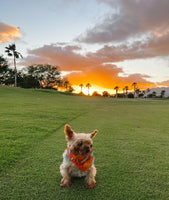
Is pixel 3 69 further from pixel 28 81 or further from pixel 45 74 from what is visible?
pixel 45 74

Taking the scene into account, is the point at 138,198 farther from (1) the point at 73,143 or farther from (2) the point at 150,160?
(2) the point at 150,160

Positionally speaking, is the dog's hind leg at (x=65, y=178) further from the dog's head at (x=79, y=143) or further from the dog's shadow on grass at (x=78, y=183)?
the dog's head at (x=79, y=143)

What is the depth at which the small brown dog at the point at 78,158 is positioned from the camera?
8.75 ft

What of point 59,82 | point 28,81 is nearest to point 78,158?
point 28,81

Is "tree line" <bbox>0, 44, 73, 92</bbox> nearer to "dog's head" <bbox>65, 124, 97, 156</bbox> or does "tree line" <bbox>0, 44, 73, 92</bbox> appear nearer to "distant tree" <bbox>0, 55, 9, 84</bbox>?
"distant tree" <bbox>0, 55, 9, 84</bbox>

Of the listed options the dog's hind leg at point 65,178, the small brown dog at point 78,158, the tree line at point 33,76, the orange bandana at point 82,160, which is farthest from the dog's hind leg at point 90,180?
the tree line at point 33,76

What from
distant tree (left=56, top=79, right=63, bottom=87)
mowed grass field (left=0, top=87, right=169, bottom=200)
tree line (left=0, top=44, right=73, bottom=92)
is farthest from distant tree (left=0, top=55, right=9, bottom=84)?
mowed grass field (left=0, top=87, right=169, bottom=200)

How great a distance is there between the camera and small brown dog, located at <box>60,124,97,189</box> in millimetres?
2666

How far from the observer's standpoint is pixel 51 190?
8.59 ft

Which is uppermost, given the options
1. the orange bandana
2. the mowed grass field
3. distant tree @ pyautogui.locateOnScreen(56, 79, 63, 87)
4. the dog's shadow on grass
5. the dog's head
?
distant tree @ pyautogui.locateOnScreen(56, 79, 63, 87)

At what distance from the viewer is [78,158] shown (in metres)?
2.73

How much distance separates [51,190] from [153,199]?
1.57 m

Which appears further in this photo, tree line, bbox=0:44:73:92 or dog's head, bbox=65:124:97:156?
tree line, bbox=0:44:73:92

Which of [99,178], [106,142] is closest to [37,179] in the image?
[99,178]
